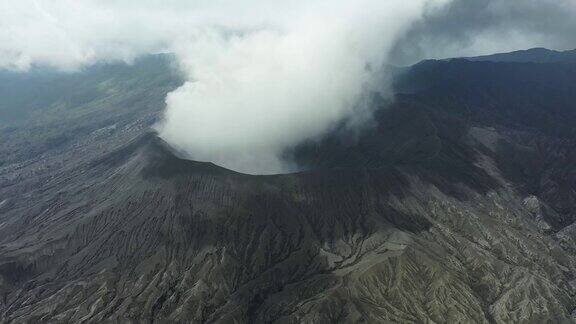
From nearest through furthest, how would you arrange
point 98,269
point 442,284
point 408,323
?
point 408,323
point 442,284
point 98,269

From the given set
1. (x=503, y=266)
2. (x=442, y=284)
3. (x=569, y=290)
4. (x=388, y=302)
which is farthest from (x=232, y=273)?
(x=569, y=290)

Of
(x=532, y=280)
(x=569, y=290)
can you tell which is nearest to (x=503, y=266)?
(x=532, y=280)

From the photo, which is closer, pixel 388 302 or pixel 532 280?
pixel 388 302

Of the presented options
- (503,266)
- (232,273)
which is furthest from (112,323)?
(503,266)

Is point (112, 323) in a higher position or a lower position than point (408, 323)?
higher

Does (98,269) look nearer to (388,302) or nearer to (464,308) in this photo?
(388,302)

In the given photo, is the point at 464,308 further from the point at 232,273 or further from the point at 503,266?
the point at 232,273

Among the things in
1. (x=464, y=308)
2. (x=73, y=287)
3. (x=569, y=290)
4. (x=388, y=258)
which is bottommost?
(x=569, y=290)

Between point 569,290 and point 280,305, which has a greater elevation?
point 280,305

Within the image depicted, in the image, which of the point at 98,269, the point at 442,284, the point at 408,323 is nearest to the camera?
the point at 408,323
